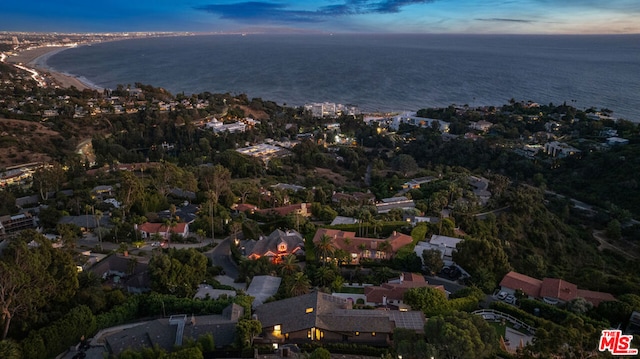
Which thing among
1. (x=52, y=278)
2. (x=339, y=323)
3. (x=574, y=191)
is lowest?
(x=574, y=191)

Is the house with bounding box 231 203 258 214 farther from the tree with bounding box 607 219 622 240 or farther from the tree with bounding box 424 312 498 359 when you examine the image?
the tree with bounding box 607 219 622 240

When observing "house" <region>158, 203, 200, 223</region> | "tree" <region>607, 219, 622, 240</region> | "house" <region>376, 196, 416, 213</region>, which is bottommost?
"tree" <region>607, 219, 622, 240</region>

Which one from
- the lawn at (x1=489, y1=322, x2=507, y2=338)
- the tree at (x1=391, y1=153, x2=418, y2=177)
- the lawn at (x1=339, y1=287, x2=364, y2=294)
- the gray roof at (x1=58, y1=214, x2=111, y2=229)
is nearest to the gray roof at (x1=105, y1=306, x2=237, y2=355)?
the lawn at (x1=339, y1=287, x2=364, y2=294)

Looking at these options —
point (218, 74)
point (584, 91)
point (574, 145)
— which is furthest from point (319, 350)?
point (218, 74)

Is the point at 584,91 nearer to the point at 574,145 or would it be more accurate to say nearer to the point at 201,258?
the point at 574,145

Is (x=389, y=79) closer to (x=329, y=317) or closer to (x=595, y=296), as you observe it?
(x=595, y=296)

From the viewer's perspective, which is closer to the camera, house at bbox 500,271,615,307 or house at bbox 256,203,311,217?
house at bbox 500,271,615,307
